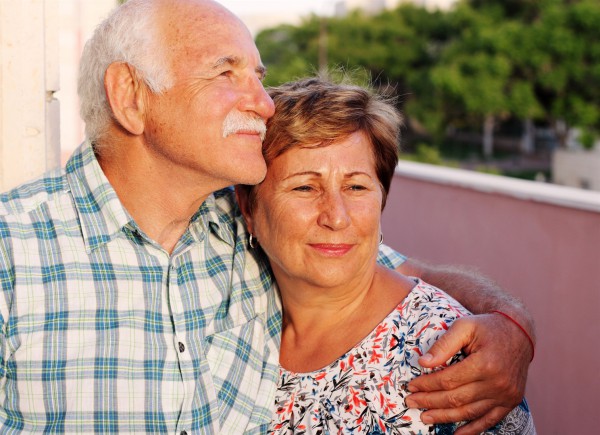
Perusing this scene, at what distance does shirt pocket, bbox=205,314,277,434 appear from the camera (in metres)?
2.25

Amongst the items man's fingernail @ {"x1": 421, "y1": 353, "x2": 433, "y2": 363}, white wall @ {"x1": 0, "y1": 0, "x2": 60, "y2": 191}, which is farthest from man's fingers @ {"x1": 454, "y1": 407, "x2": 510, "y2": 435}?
white wall @ {"x1": 0, "y1": 0, "x2": 60, "y2": 191}

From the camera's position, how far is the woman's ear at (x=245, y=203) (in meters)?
2.49

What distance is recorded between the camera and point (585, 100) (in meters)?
35.3

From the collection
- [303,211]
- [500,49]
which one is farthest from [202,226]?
[500,49]

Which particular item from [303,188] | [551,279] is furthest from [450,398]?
[551,279]

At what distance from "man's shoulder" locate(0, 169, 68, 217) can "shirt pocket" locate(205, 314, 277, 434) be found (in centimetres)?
61

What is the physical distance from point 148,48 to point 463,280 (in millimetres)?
1235

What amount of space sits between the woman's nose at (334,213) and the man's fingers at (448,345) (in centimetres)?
43

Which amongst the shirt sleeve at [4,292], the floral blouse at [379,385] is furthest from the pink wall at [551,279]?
the shirt sleeve at [4,292]

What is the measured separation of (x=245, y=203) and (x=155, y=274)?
1.43ft

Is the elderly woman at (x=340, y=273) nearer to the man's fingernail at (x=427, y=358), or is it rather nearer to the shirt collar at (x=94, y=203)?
the man's fingernail at (x=427, y=358)

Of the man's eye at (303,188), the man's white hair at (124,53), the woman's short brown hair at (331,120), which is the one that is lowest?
the man's eye at (303,188)

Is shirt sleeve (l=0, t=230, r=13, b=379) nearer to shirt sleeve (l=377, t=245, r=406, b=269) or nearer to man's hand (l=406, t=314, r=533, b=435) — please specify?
man's hand (l=406, t=314, r=533, b=435)

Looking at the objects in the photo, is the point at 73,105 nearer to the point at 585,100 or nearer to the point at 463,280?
the point at 463,280
